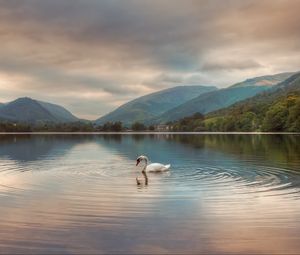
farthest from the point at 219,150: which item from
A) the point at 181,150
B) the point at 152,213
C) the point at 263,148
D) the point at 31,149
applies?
the point at 152,213

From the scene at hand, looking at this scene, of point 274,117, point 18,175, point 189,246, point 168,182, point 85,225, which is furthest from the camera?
point 274,117

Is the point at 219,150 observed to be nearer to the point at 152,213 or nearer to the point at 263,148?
the point at 263,148

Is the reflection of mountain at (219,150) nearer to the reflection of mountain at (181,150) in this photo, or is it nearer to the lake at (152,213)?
the reflection of mountain at (181,150)

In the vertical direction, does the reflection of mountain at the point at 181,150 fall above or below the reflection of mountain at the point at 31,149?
below

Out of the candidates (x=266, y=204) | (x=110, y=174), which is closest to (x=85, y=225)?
(x=266, y=204)

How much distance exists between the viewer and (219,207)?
62.5 feet

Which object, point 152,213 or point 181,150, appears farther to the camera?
point 181,150

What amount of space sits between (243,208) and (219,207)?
1015 mm

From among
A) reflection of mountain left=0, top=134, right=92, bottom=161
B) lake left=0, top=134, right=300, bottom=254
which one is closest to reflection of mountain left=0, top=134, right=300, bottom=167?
reflection of mountain left=0, top=134, right=92, bottom=161

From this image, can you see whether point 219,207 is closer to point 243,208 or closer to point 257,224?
point 243,208

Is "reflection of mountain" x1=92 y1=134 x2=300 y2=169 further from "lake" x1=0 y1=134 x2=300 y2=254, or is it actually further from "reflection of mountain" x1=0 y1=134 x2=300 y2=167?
"lake" x1=0 y1=134 x2=300 y2=254

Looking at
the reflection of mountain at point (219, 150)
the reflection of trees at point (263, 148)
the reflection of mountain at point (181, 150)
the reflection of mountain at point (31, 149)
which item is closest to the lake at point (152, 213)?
the reflection of mountain at point (219, 150)

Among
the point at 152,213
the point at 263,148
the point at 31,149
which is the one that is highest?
the point at 31,149

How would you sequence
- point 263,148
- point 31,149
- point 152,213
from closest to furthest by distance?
point 152,213 < point 263,148 < point 31,149
